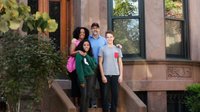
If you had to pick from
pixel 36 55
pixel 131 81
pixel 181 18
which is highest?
pixel 181 18

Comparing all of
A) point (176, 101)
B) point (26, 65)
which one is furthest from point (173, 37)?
point (26, 65)

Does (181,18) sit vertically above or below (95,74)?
above

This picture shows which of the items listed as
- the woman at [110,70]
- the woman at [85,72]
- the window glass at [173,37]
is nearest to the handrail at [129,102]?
the woman at [110,70]

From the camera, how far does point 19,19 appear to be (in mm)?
3045

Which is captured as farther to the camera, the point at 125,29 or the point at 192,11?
the point at 192,11

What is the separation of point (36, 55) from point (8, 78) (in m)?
0.66

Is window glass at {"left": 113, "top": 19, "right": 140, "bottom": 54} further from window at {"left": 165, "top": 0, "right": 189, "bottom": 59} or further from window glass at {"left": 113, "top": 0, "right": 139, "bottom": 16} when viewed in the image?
window at {"left": 165, "top": 0, "right": 189, "bottom": 59}

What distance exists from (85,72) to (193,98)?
3307mm

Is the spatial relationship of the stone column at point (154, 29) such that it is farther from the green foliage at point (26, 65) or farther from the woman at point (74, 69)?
the green foliage at point (26, 65)

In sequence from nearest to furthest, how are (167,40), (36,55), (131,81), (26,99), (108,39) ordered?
(36,55), (26,99), (108,39), (131,81), (167,40)

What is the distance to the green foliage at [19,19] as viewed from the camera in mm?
3004

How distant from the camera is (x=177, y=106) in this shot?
11102 millimetres

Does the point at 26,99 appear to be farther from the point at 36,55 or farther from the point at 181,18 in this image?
the point at 181,18

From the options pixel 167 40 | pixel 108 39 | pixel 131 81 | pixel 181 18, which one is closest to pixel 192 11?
pixel 181 18
